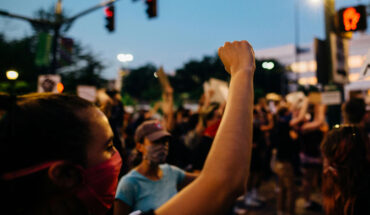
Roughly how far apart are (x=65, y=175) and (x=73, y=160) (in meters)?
0.05

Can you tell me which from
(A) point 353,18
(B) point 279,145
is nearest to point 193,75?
(A) point 353,18

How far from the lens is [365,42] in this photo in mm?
73250

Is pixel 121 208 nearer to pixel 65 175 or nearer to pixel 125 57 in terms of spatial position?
pixel 65 175

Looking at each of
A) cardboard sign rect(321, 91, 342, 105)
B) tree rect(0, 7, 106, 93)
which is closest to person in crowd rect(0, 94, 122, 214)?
cardboard sign rect(321, 91, 342, 105)

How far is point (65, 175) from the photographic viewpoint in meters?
0.93

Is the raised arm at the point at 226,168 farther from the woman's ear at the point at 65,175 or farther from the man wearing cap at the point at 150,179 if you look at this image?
the man wearing cap at the point at 150,179

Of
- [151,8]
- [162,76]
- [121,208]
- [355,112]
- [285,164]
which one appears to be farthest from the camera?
[151,8]

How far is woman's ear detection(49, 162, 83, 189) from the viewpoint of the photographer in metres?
0.91

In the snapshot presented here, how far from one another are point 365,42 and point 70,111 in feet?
284

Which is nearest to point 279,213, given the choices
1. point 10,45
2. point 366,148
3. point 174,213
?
point 366,148

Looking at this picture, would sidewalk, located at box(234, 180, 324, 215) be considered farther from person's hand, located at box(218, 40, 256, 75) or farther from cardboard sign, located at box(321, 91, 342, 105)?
person's hand, located at box(218, 40, 256, 75)

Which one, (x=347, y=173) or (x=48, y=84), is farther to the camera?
(x=48, y=84)

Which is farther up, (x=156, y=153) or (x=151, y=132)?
(x=151, y=132)

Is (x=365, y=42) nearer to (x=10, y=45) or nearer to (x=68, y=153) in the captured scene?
(x=10, y=45)
